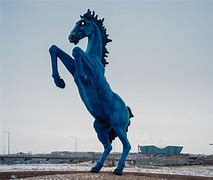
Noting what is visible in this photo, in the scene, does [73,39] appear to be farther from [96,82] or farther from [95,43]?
[96,82]

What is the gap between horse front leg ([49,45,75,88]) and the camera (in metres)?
11.2

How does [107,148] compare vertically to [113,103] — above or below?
below

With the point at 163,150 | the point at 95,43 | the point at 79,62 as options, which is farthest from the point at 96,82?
the point at 163,150

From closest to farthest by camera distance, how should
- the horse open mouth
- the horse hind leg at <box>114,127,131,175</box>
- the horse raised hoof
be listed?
1. the horse raised hoof
2. the horse hind leg at <box>114,127,131,175</box>
3. the horse open mouth

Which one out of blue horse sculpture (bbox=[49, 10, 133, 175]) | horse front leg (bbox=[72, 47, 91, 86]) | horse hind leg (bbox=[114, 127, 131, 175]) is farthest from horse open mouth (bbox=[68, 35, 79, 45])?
horse hind leg (bbox=[114, 127, 131, 175])

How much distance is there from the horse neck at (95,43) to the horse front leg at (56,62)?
2.64 ft

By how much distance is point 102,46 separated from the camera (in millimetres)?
12367

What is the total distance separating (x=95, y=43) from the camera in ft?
39.7

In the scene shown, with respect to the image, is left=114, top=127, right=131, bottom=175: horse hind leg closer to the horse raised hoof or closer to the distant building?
the horse raised hoof

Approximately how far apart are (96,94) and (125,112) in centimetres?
144

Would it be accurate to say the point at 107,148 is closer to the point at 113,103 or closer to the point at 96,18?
the point at 113,103

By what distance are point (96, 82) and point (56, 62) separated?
146 centimetres

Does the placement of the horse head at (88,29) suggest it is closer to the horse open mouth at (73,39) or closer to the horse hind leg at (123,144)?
the horse open mouth at (73,39)

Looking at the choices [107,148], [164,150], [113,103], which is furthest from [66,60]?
[164,150]
